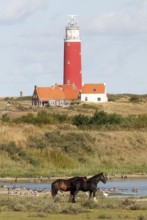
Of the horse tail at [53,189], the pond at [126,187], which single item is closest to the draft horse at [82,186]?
the horse tail at [53,189]

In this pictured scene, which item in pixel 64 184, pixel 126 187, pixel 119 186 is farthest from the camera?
pixel 119 186

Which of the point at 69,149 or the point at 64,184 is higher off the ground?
the point at 69,149

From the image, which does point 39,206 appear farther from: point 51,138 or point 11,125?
point 11,125

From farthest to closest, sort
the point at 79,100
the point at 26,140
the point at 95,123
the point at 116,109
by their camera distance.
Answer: the point at 79,100 < the point at 116,109 < the point at 95,123 < the point at 26,140

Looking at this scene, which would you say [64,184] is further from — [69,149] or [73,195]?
[69,149]

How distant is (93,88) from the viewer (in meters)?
115

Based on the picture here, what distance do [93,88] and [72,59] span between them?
14.3 feet

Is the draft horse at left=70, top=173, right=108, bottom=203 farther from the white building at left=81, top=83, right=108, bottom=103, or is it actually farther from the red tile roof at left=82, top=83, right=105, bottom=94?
the red tile roof at left=82, top=83, right=105, bottom=94

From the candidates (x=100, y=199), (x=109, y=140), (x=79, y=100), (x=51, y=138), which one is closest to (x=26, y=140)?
(x=51, y=138)

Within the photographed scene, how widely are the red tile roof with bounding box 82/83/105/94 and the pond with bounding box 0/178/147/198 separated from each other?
217 feet

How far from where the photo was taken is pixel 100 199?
34750 mm

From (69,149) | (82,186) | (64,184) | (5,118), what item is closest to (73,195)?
(82,186)

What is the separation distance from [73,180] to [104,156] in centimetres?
2498

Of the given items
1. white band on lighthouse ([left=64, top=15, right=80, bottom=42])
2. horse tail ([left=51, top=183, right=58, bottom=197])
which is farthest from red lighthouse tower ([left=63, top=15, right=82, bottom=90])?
horse tail ([left=51, top=183, right=58, bottom=197])
